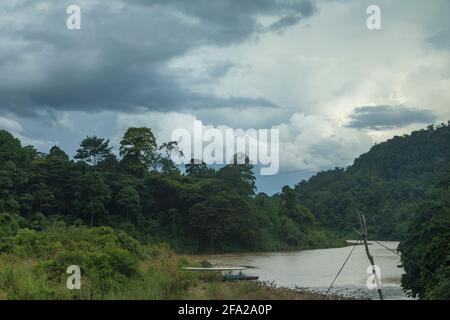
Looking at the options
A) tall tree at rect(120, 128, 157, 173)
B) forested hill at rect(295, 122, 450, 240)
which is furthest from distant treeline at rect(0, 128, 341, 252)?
forested hill at rect(295, 122, 450, 240)

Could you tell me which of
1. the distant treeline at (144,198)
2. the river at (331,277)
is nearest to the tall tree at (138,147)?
the distant treeline at (144,198)

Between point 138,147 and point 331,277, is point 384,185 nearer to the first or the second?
point 138,147

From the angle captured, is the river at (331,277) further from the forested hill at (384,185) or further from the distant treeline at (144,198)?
the forested hill at (384,185)

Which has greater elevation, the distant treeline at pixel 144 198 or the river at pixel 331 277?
the distant treeline at pixel 144 198

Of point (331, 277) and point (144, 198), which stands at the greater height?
point (144, 198)

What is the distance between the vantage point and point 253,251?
51.0 meters

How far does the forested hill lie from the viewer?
2670 inches

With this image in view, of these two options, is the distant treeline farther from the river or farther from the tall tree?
the river

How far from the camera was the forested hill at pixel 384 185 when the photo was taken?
223 ft

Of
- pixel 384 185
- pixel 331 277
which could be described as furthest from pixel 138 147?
pixel 384 185

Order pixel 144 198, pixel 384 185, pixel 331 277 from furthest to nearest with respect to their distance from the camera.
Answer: pixel 384 185, pixel 144 198, pixel 331 277

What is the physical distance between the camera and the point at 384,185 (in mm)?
75750
